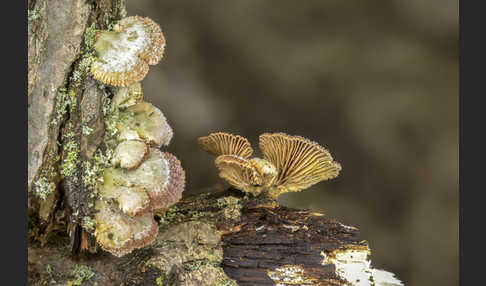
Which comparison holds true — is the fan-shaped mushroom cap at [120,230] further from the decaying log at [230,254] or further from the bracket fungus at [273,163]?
the bracket fungus at [273,163]

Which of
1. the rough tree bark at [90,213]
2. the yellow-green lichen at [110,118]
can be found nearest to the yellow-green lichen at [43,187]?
the rough tree bark at [90,213]

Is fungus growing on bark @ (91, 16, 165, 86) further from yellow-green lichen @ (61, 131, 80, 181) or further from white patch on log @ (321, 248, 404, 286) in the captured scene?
white patch on log @ (321, 248, 404, 286)

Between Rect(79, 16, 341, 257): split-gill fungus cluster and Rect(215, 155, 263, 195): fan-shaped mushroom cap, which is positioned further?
Rect(215, 155, 263, 195): fan-shaped mushroom cap

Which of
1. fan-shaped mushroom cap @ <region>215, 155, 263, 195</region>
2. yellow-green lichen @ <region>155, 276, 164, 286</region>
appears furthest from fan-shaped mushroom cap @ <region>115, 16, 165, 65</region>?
yellow-green lichen @ <region>155, 276, 164, 286</region>

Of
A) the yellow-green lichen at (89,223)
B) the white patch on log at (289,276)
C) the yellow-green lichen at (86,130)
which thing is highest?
the yellow-green lichen at (86,130)

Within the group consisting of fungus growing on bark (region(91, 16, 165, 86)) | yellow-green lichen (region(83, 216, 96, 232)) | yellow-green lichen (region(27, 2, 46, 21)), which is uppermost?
yellow-green lichen (region(27, 2, 46, 21))

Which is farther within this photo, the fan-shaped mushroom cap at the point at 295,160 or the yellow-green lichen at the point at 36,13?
the fan-shaped mushroom cap at the point at 295,160

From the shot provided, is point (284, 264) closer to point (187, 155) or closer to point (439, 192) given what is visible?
point (187, 155)
